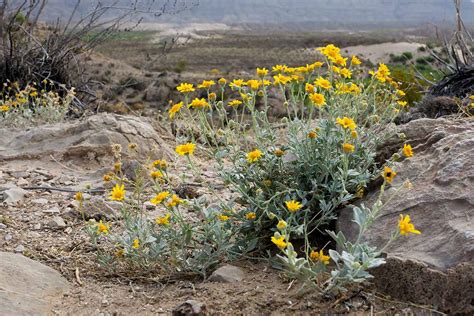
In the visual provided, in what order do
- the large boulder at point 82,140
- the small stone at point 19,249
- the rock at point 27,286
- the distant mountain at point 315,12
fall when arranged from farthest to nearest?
1. the distant mountain at point 315,12
2. the large boulder at point 82,140
3. the small stone at point 19,249
4. the rock at point 27,286

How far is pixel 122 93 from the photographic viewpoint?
18.9 metres

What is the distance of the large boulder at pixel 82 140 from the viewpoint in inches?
200

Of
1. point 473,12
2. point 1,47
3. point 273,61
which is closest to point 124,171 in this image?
point 1,47

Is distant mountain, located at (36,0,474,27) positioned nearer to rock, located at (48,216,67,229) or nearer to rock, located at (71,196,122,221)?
rock, located at (71,196,122,221)

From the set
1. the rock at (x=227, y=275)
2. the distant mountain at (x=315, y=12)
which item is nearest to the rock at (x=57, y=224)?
the rock at (x=227, y=275)

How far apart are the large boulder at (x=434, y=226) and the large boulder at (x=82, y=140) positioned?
253 cm

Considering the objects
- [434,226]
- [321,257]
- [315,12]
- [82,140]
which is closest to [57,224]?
[82,140]

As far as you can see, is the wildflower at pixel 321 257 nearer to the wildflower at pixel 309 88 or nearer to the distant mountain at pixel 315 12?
the wildflower at pixel 309 88

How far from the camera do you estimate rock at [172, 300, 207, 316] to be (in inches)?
96.7

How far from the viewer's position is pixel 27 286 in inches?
109

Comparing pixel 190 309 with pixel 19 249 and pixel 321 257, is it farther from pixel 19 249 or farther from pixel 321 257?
pixel 19 249

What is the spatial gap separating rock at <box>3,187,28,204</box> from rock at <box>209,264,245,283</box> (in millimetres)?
1732

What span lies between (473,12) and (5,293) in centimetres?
12292

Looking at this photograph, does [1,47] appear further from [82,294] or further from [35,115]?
[82,294]
